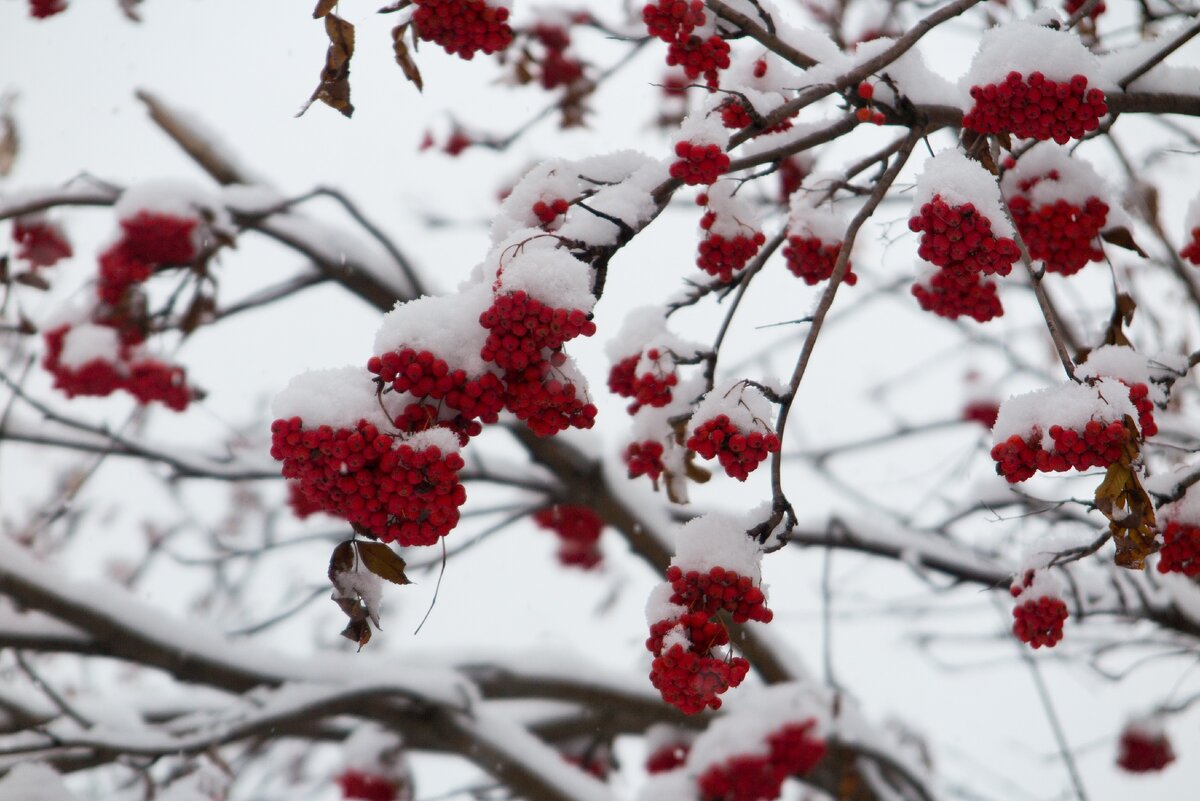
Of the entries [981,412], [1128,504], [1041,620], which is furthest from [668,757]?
[1128,504]

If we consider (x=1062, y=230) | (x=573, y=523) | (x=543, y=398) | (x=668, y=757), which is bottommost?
(x=543, y=398)

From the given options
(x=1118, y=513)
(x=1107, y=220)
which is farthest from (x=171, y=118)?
(x=1118, y=513)

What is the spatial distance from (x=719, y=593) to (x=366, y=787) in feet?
10.8

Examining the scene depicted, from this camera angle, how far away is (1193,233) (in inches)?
79.7

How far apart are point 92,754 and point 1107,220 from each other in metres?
3.49

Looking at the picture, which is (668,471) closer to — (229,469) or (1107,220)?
(1107,220)

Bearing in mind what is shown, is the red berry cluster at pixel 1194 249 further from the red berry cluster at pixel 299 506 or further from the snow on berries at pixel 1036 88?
the red berry cluster at pixel 299 506

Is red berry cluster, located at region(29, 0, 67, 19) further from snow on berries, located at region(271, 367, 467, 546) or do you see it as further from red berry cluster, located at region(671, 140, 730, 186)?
red berry cluster, located at region(671, 140, 730, 186)

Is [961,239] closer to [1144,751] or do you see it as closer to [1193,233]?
[1193,233]

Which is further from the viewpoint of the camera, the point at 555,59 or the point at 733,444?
the point at 555,59

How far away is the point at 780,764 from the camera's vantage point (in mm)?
3754

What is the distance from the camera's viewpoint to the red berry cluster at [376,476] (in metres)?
1.40

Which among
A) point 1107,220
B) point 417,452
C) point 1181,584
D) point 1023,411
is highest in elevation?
point 1181,584

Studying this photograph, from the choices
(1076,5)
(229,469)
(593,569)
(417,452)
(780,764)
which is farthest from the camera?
(593,569)
